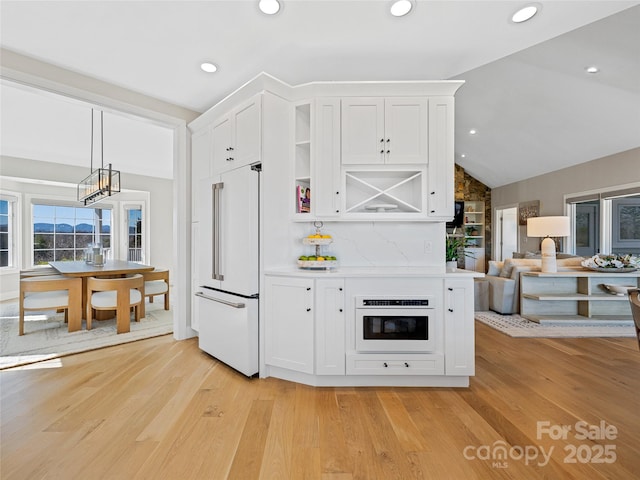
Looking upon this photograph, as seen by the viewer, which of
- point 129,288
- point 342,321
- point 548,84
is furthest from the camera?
point 548,84

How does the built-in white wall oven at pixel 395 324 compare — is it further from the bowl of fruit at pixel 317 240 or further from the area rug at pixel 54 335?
the area rug at pixel 54 335

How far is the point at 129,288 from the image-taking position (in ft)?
12.5

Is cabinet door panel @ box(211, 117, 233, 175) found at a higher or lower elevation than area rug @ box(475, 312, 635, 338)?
higher

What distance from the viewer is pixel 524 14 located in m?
2.14

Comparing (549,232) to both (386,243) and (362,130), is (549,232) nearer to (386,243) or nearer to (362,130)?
(386,243)

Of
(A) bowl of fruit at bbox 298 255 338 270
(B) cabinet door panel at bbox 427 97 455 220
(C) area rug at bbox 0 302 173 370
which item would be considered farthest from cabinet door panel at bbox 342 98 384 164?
(C) area rug at bbox 0 302 173 370

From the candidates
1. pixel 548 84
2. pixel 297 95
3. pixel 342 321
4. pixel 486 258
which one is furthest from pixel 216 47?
pixel 486 258

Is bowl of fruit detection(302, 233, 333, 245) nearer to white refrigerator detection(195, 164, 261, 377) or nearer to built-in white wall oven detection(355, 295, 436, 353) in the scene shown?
white refrigerator detection(195, 164, 261, 377)

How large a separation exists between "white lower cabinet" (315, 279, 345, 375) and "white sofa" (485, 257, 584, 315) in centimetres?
332

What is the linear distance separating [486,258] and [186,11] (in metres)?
9.13

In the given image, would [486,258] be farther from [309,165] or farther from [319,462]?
[319,462]

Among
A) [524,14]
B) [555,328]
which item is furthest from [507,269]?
[524,14]

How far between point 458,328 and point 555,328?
2.52 m

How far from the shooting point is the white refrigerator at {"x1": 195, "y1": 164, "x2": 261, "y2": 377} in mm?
2508
